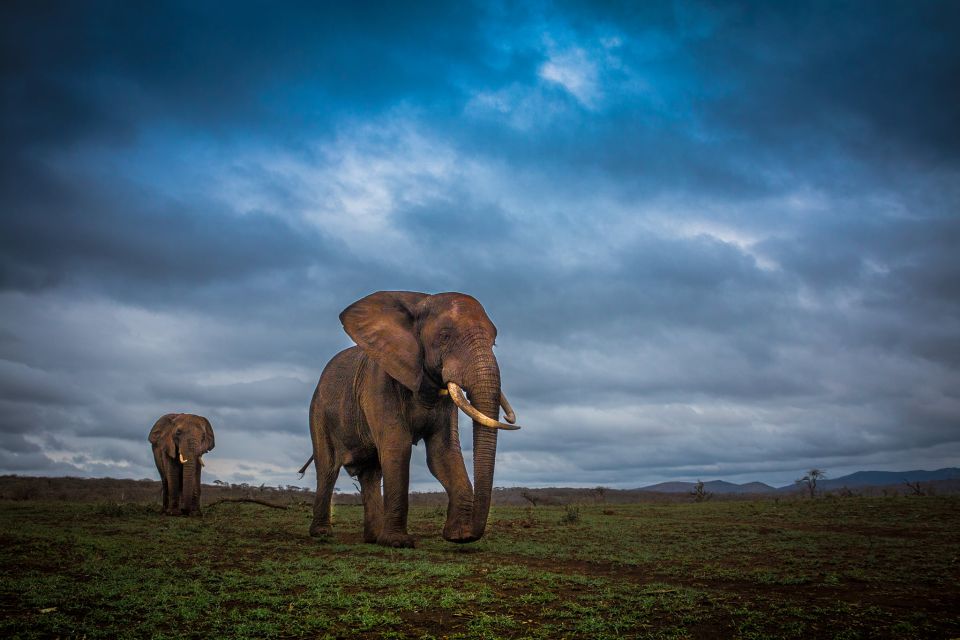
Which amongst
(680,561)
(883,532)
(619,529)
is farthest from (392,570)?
(883,532)

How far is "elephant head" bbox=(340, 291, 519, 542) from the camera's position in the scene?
11297mm

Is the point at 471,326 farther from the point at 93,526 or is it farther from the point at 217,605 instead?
the point at 93,526

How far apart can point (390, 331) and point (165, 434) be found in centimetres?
1633

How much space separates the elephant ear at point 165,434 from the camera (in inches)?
959

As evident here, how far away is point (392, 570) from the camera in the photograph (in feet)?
32.1

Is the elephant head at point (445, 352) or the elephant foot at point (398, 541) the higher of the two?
the elephant head at point (445, 352)

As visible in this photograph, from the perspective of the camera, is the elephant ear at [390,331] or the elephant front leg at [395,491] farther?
the elephant front leg at [395,491]

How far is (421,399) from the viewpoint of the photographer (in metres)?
12.7

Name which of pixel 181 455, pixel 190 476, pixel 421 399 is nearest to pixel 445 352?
pixel 421 399

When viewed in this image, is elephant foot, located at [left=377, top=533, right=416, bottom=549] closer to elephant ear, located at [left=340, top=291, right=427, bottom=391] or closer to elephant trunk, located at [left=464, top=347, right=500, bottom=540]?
elephant trunk, located at [left=464, top=347, right=500, bottom=540]

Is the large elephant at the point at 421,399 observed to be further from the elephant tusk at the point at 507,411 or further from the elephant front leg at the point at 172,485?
the elephant front leg at the point at 172,485

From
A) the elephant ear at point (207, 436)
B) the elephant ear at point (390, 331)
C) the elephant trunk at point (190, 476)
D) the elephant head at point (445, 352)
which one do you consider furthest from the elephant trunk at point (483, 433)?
the elephant ear at point (207, 436)

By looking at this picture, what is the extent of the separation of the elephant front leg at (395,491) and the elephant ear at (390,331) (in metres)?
1.28

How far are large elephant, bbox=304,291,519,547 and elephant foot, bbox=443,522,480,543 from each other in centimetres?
2
